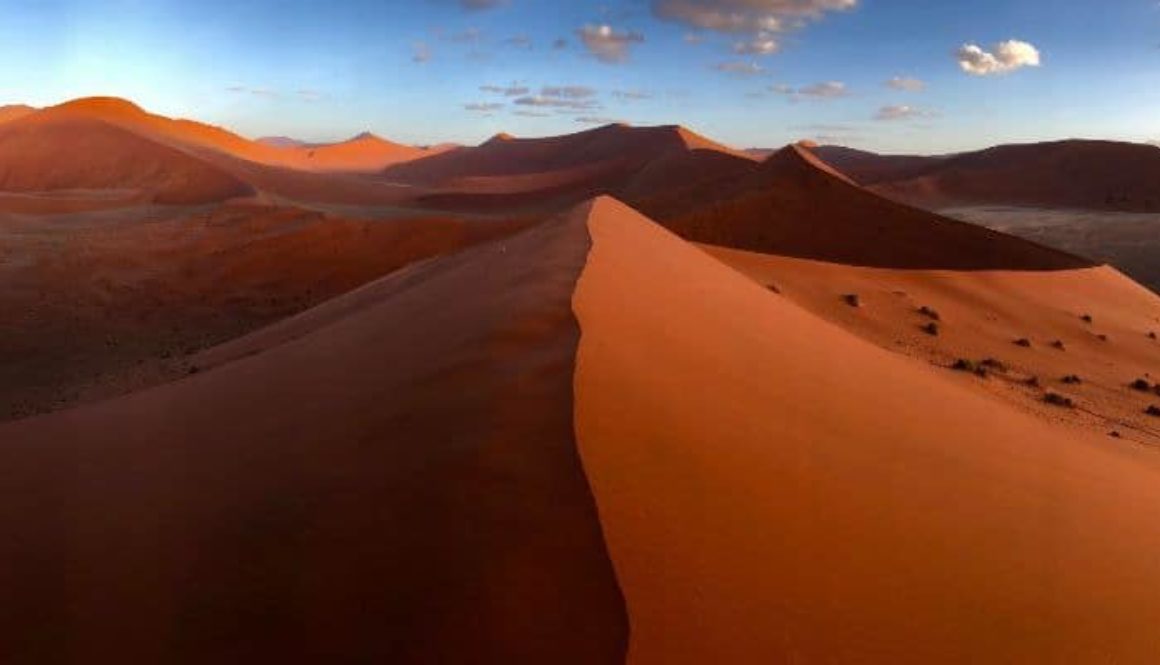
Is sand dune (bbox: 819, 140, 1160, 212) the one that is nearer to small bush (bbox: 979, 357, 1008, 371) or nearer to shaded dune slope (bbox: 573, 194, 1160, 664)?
small bush (bbox: 979, 357, 1008, 371)

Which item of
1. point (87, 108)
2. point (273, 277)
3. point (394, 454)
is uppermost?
point (87, 108)

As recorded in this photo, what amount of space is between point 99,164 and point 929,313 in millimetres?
35687

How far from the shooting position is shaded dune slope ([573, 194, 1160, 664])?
96.7 inches

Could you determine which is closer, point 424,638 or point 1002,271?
point 424,638

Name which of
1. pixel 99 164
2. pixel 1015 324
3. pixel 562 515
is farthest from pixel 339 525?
pixel 99 164

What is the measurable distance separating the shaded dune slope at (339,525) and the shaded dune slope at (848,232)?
445 inches

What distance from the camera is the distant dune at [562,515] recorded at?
7.75 feet

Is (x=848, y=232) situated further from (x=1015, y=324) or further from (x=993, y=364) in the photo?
(x=993, y=364)

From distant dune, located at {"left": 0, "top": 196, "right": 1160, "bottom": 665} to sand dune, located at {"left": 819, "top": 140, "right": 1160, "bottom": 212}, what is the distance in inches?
1715

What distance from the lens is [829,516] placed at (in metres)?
3.11

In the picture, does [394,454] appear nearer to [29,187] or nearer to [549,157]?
[29,187]

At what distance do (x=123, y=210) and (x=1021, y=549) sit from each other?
28.3 meters

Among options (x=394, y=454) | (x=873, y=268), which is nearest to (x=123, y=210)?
(x=873, y=268)

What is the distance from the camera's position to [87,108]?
4769 cm
